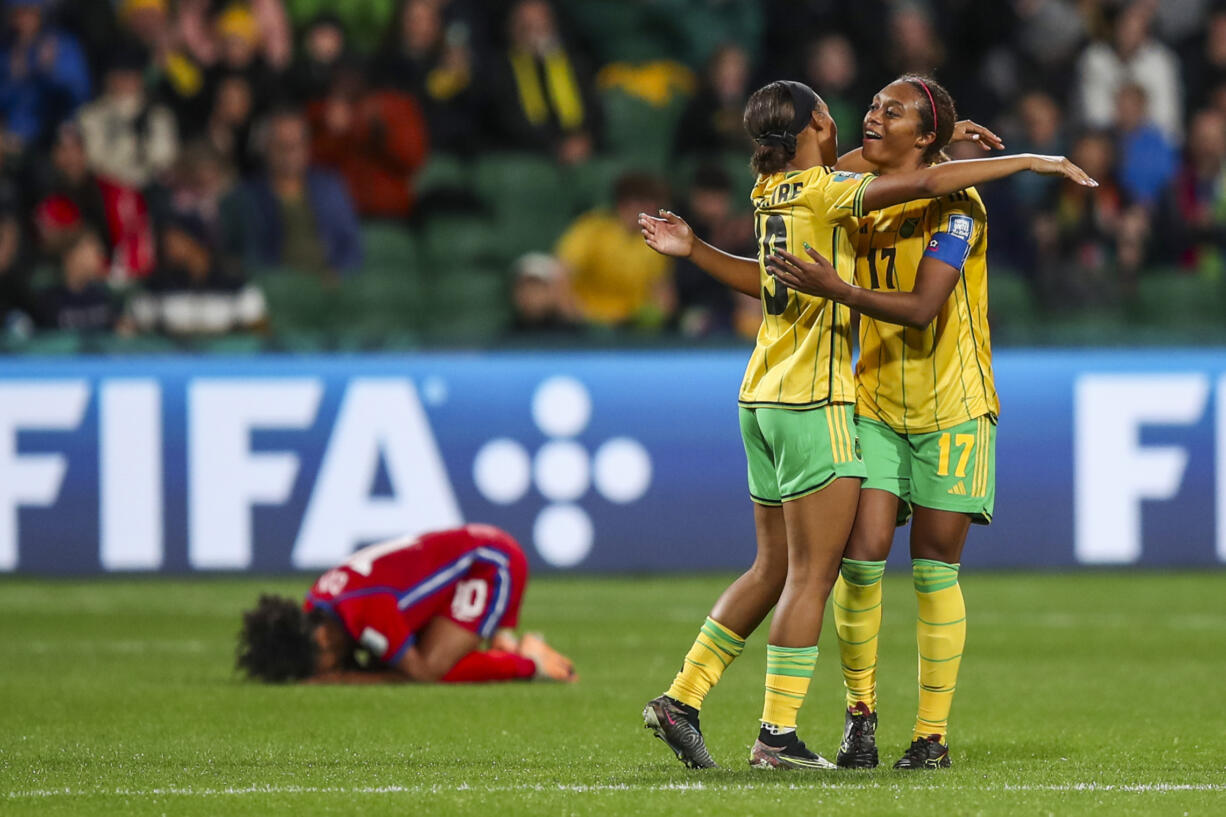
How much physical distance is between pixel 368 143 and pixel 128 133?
163cm

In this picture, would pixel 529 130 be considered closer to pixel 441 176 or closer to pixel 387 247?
pixel 441 176

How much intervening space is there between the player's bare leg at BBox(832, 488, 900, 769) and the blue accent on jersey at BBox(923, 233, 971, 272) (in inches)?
26.1

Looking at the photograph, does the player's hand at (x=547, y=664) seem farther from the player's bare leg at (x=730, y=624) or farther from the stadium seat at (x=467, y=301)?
the stadium seat at (x=467, y=301)

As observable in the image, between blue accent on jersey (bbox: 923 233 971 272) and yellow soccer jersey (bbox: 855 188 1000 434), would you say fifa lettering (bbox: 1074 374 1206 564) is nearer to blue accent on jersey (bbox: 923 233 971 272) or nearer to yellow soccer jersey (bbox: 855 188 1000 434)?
yellow soccer jersey (bbox: 855 188 1000 434)

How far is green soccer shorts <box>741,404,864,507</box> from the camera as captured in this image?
17.1 feet

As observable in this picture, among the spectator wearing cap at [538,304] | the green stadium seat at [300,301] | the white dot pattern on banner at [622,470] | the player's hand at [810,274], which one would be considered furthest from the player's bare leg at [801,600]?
the green stadium seat at [300,301]

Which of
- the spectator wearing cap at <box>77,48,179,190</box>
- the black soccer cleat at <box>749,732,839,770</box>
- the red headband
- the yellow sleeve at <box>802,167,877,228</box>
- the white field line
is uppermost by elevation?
the spectator wearing cap at <box>77,48,179,190</box>

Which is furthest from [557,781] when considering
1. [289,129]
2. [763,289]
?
[289,129]

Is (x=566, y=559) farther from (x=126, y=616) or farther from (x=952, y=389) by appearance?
(x=952, y=389)

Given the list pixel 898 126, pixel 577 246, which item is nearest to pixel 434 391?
pixel 577 246

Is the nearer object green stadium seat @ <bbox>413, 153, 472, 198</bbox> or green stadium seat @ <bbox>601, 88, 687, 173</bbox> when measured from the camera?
green stadium seat @ <bbox>413, 153, 472, 198</bbox>

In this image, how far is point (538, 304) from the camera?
12.0 metres

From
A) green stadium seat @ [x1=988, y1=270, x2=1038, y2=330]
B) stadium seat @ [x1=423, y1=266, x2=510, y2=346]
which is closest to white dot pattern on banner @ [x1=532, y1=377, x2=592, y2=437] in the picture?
stadium seat @ [x1=423, y1=266, x2=510, y2=346]

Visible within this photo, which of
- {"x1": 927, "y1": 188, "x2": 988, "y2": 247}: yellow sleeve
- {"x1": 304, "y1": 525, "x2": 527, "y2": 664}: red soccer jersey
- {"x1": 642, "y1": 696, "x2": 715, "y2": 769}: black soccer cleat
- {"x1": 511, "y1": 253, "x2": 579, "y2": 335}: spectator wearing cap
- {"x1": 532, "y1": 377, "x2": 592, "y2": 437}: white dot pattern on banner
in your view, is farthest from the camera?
{"x1": 511, "y1": 253, "x2": 579, "y2": 335}: spectator wearing cap
